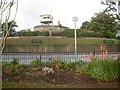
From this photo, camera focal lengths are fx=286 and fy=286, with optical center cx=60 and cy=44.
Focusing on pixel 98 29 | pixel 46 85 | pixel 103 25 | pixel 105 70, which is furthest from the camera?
pixel 98 29

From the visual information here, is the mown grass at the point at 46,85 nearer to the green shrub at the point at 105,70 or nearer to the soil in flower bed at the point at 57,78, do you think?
the soil in flower bed at the point at 57,78

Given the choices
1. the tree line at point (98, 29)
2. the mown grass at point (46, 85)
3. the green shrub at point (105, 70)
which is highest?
the tree line at point (98, 29)

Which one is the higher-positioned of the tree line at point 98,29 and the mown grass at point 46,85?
the tree line at point 98,29

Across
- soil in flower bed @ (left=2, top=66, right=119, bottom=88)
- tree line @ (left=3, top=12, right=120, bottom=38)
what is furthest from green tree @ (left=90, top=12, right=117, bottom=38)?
soil in flower bed @ (left=2, top=66, right=119, bottom=88)

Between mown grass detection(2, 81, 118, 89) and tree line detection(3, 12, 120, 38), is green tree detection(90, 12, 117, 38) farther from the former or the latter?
mown grass detection(2, 81, 118, 89)

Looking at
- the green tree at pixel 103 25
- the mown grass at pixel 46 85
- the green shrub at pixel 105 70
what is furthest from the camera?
the green tree at pixel 103 25

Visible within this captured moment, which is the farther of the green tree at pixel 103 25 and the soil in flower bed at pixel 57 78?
the green tree at pixel 103 25

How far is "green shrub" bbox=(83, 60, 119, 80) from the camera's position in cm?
636

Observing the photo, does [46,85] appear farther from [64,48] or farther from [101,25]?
[101,25]

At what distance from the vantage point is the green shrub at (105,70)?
636 centimetres

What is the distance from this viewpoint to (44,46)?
706 inches

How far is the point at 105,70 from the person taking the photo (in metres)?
6.46

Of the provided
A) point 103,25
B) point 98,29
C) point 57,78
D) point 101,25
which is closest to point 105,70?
point 57,78

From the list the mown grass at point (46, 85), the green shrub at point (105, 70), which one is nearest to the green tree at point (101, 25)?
the green shrub at point (105, 70)
